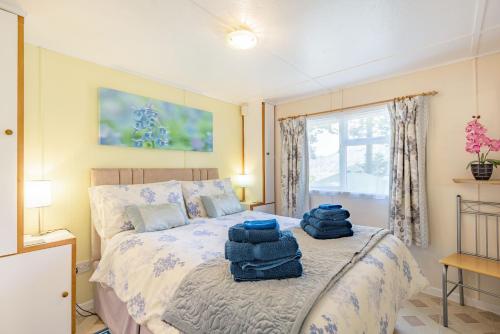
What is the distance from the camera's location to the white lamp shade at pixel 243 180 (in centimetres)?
388

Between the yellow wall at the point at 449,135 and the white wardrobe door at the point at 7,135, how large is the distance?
3534mm

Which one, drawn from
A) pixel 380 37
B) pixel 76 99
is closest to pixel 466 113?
pixel 380 37

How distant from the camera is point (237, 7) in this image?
1634mm

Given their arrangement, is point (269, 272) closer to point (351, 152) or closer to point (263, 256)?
point (263, 256)

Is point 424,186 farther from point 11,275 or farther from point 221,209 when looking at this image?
point 11,275

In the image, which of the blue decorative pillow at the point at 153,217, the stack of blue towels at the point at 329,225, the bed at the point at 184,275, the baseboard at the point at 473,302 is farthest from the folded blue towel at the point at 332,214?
the baseboard at the point at 473,302

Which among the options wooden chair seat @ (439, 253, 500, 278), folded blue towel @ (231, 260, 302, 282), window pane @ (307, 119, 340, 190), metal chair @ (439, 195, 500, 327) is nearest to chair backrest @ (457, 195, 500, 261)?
metal chair @ (439, 195, 500, 327)

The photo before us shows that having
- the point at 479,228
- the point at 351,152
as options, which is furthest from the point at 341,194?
the point at 479,228

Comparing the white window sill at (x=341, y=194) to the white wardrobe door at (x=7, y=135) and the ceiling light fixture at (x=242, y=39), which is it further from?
the white wardrobe door at (x=7, y=135)

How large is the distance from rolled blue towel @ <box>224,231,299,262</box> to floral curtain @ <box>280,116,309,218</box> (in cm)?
241

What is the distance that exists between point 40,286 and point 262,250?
1.74 metres

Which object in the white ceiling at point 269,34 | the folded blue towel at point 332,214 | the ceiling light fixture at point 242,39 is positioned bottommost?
the folded blue towel at point 332,214

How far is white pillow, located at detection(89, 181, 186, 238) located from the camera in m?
2.12

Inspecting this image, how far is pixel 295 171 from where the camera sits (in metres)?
3.70
